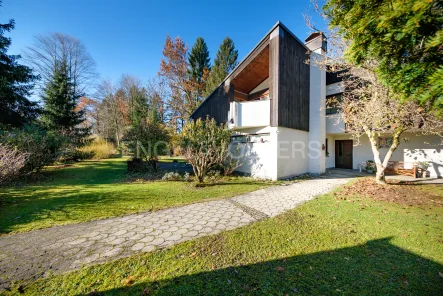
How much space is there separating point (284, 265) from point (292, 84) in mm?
9907

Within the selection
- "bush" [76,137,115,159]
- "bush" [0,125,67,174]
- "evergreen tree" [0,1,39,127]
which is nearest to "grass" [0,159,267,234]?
"bush" [0,125,67,174]

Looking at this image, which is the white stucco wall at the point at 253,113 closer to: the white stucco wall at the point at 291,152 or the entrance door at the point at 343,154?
the white stucco wall at the point at 291,152

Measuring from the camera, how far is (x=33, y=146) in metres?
8.53

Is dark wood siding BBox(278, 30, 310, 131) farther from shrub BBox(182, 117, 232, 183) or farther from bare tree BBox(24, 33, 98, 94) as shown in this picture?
bare tree BBox(24, 33, 98, 94)

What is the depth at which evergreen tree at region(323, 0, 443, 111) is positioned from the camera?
5.82 ft

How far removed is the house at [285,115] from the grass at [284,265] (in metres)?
5.64

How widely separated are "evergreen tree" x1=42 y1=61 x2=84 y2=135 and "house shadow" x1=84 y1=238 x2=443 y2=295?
67.8ft

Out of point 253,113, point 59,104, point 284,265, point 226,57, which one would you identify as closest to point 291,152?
point 253,113

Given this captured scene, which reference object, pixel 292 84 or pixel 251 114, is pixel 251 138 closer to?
pixel 251 114

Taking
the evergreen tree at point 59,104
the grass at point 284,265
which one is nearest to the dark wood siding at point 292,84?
the grass at point 284,265

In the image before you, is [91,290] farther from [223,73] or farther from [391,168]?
[223,73]

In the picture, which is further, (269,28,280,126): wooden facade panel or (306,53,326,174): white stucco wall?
(306,53,326,174): white stucco wall

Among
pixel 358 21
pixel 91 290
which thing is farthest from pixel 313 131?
pixel 91 290

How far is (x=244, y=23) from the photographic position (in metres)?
13.9
